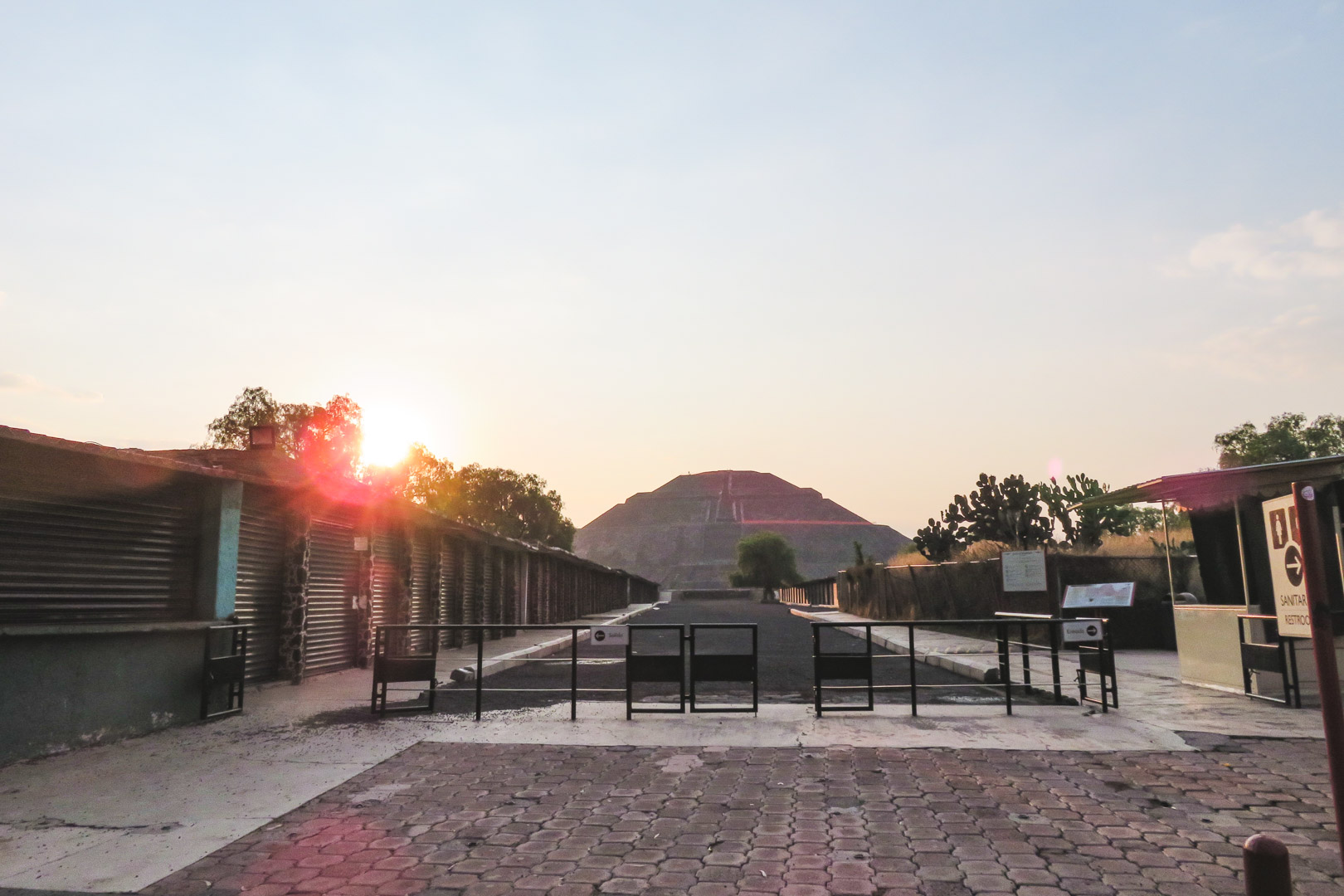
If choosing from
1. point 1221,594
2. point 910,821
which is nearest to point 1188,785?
point 910,821

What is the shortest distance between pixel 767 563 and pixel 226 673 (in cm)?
9756

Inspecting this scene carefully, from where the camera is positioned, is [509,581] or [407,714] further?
[509,581]

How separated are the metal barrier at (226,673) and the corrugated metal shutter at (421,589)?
25.2 feet

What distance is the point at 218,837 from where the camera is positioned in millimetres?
5434

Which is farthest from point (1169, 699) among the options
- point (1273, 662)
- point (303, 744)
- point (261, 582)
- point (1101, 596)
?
point (261, 582)

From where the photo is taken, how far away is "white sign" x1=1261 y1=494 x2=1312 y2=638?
602 centimetres

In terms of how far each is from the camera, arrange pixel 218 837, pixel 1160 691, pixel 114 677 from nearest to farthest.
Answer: pixel 218 837 → pixel 114 677 → pixel 1160 691

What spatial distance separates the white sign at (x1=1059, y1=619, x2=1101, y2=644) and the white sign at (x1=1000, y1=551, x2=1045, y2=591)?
407 inches

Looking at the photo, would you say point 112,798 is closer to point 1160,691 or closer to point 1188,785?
point 1188,785

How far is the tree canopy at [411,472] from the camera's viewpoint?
2240 inches

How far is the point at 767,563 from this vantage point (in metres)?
106

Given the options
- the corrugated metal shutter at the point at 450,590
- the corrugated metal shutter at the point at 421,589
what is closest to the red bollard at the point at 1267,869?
the corrugated metal shutter at the point at 421,589

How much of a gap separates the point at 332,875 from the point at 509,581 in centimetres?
2361

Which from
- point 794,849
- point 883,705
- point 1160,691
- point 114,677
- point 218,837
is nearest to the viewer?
point 794,849
